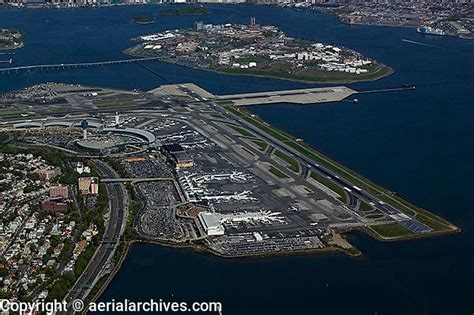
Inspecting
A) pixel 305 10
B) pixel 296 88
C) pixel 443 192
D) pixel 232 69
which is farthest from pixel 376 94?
pixel 305 10

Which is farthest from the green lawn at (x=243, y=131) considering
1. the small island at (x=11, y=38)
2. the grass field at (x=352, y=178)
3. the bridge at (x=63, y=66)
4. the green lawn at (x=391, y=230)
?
the small island at (x=11, y=38)

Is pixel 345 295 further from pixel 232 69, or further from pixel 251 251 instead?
pixel 232 69

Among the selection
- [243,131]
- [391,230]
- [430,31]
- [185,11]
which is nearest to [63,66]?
[243,131]

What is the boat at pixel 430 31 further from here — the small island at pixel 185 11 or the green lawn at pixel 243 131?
the green lawn at pixel 243 131

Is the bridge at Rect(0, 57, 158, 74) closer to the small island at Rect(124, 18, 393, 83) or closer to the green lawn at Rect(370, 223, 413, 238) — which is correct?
the small island at Rect(124, 18, 393, 83)

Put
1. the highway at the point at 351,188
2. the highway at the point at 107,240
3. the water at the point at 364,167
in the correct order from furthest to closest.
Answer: the highway at the point at 351,188 < the water at the point at 364,167 < the highway at the point at 107,240

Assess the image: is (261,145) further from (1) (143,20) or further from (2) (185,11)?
(2) (185,11)
